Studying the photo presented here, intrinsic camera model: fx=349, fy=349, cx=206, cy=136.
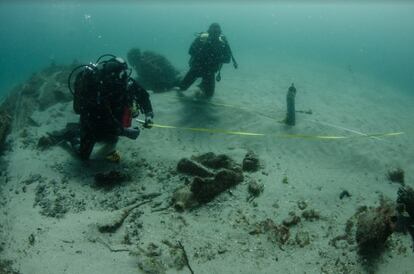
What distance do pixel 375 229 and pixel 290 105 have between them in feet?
18.7

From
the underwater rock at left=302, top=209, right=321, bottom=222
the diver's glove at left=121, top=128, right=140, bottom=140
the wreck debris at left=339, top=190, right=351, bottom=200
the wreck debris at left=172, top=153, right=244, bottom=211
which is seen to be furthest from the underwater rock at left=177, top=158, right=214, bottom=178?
the wreck debris at left=339, top=190, right=351, bottom=200

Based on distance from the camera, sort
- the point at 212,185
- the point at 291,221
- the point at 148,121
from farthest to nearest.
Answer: the point at 148,121 → the point at 212,185 → the point at 291,221

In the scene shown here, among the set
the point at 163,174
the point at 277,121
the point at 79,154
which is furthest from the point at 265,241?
the point at 277,121

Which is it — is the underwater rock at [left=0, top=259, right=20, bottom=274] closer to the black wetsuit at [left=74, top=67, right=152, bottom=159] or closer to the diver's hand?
the black wetsuit at [left=74, top=67, right=152, bottom=159]

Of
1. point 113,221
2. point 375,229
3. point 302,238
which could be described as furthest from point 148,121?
point 375,229

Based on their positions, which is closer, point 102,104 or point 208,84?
point 102,104

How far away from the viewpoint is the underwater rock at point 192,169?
255 inches

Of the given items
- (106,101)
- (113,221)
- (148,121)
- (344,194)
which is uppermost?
(106,101)

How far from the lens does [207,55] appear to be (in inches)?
431

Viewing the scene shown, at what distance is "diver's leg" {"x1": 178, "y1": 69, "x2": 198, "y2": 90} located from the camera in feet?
37.9

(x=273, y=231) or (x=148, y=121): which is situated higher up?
(x=148, y=121)

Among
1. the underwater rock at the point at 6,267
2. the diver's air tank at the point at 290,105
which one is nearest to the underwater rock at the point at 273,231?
the underwater rock at the point at 6,267

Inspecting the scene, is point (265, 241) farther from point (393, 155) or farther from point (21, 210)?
point (393, 155)

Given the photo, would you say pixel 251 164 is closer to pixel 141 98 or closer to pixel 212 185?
pixel 212 185
